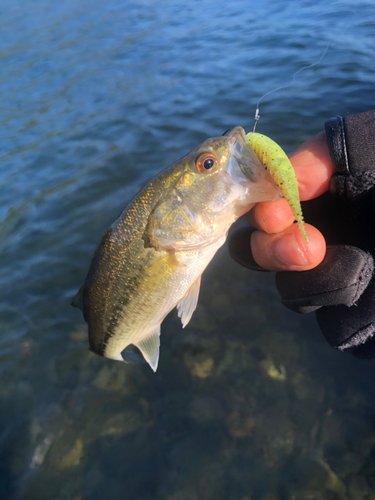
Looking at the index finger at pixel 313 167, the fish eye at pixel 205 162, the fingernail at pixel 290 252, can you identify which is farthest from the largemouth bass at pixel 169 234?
the index finger at pixel 313 167

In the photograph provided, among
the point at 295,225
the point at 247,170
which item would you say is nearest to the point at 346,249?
the point at 295,225

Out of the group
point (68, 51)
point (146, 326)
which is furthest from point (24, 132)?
point (146, 326)

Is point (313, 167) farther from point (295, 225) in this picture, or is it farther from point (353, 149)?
point (295, 225)

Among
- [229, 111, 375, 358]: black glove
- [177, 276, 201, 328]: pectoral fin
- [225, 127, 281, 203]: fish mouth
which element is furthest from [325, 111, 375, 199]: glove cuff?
[177, 276, 201, 328]: pectoral fin

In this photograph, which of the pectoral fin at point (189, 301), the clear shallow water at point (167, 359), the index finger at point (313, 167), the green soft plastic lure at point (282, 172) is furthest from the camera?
the clear shallow water at point (167, 359)

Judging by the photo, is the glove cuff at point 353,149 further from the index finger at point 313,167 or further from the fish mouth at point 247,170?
the fish mouth at point 247,170

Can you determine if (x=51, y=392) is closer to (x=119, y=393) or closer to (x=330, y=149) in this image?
(x=119, y=393)

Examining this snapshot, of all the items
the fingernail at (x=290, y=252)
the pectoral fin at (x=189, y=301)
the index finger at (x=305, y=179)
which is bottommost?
the pectoral fin at (x=189, y=301)
